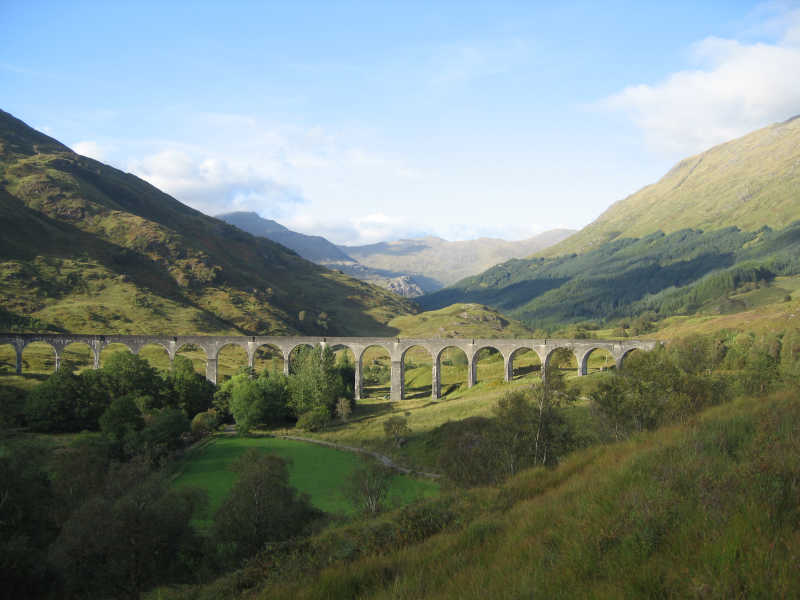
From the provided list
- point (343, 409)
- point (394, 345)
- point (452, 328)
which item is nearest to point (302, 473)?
point (343, 409)

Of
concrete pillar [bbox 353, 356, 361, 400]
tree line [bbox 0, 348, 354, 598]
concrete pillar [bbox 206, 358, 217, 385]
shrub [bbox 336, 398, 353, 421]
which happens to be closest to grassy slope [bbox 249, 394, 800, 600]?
tree line [bbox 0, 348, 354, 598]

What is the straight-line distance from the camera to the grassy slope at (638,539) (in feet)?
15.5

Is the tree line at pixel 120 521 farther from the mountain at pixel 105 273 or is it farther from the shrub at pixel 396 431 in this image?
the mountain at pixel 105 273

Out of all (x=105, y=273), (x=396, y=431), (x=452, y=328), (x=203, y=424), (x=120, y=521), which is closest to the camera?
(x=120, y=521)

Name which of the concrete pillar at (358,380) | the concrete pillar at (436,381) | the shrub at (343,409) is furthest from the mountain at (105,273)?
the shrub at (343,409)

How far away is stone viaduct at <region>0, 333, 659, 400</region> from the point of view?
77.2m

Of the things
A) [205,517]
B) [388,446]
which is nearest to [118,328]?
[388,446]

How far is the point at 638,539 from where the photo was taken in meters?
5.70

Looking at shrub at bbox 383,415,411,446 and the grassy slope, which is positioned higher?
the grassy slope

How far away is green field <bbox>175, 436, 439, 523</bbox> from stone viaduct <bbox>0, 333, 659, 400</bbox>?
100ft

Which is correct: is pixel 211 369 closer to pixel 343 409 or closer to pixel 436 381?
pixel 343 409

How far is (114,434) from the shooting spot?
4234 cm

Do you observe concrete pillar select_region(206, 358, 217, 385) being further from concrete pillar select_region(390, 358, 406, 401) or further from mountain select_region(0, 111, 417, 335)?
mountain select_region(0, 111, 417, 335)

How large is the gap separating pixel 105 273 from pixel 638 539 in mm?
157230
